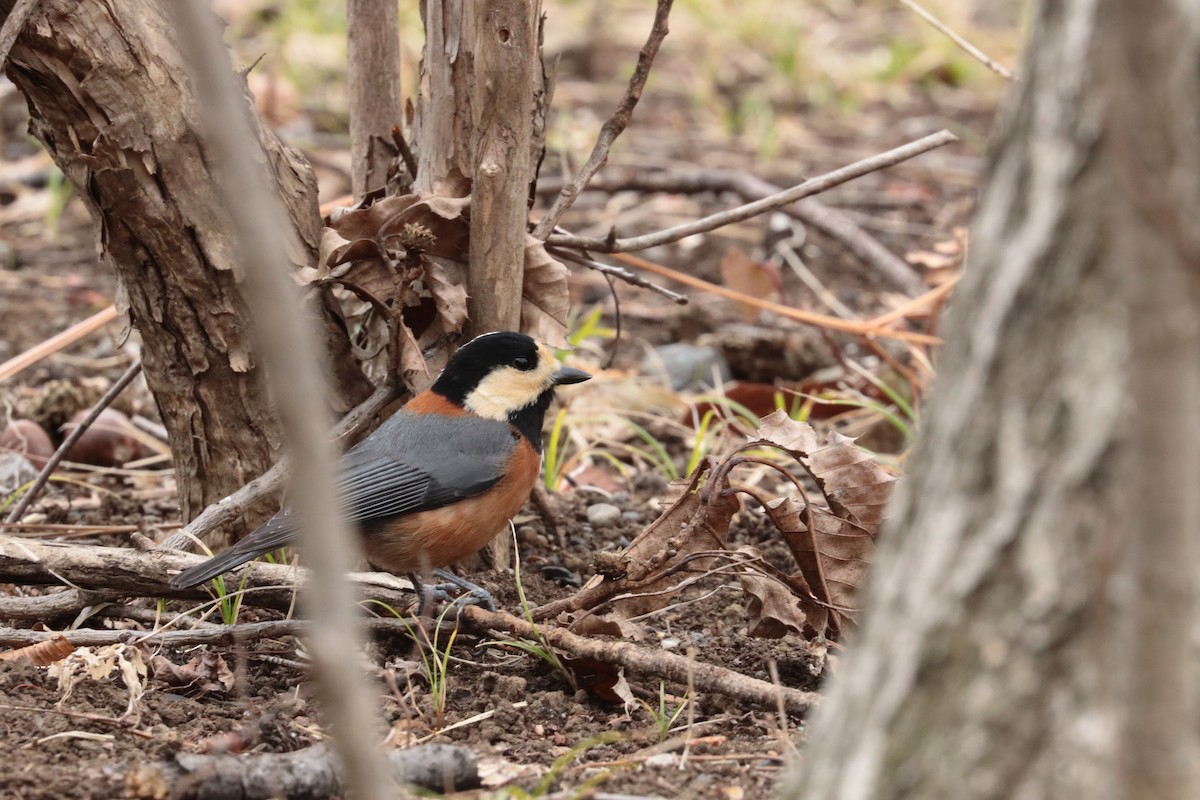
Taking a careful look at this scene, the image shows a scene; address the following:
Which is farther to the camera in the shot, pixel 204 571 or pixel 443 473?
pixel 443 473

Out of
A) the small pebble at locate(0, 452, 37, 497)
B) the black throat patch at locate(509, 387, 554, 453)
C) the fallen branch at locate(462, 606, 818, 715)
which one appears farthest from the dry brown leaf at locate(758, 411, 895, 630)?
the small pebble at locate(0, 452, 37, 497)

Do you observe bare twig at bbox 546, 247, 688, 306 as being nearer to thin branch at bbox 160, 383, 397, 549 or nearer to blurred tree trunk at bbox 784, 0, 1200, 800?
thin branch at bbox 160, 383, 397, 549

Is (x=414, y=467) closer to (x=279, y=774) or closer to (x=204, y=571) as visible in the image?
(x=204, y=571)

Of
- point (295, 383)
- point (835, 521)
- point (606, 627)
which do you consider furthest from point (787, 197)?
point (295, 383)

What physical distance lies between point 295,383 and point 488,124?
2.25 m

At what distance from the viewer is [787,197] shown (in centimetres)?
386

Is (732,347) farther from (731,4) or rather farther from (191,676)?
(731,4)

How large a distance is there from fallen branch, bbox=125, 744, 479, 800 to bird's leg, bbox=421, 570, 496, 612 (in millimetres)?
1011

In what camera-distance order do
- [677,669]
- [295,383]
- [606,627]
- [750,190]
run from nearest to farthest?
[295,383], [677,669], [606,627], [750,190]

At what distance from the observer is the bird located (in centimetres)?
383

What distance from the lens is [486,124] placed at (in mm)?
3473

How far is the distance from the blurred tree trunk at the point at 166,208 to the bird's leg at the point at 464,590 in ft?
2.09

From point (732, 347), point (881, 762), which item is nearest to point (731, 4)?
point (732, 347)

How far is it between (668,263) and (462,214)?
137 inches
